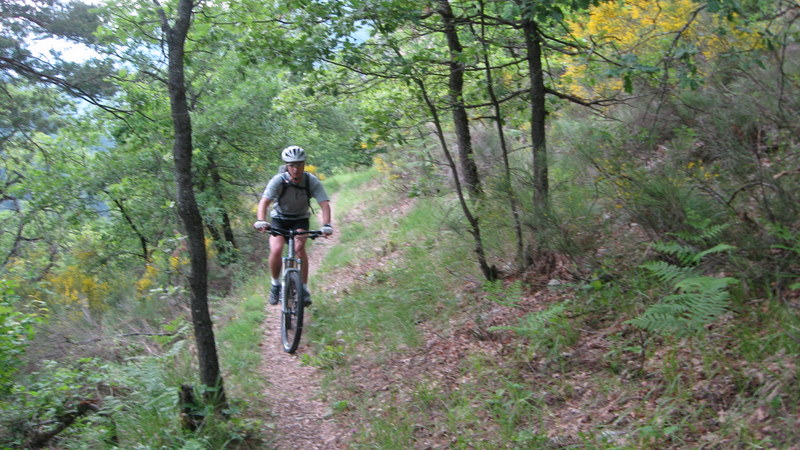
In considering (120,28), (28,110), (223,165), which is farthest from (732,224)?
(223,165)

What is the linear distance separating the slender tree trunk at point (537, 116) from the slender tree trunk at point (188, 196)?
3.27 meters

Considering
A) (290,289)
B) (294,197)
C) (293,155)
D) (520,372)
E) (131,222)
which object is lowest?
(520,372)

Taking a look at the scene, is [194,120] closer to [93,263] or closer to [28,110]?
[28,110]

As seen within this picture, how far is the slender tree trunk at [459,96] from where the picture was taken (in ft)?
22.4

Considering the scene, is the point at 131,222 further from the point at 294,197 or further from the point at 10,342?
the point at 10,342

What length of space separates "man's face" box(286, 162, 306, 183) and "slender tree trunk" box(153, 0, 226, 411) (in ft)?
7.29

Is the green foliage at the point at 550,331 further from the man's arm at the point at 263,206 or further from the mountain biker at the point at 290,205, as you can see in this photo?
the man's arm at the point at 263,206

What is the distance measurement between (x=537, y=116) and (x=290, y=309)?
373 cm

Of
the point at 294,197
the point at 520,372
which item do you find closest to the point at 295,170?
the point at 294,197

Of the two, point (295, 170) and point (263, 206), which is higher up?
point (295, 170)

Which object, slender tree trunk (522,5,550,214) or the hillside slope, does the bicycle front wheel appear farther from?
slender tree trunk (522,5,550,214)

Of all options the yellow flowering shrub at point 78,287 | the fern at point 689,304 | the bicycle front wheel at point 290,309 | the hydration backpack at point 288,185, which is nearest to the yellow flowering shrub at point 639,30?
the fern at point 689,304

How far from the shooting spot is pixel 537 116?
637 cm

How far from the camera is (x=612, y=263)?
5621mm
